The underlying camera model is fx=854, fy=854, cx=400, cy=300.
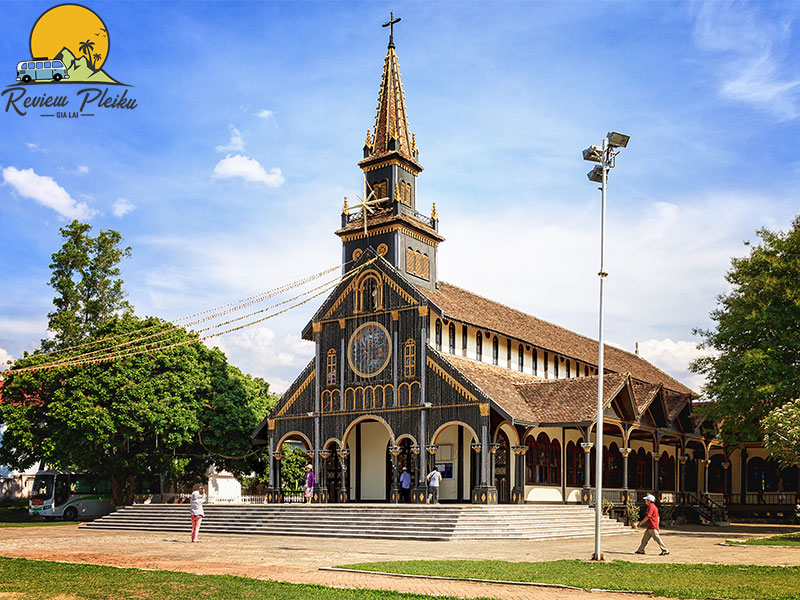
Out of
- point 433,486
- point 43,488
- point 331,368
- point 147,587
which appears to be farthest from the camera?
point 43,488

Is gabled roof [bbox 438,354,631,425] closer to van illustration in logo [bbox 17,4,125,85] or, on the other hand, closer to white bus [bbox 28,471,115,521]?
van illustration in logo [bbox 17,4,125,85]

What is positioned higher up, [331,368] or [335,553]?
[331,368]

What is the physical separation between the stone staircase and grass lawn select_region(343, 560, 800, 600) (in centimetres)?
937

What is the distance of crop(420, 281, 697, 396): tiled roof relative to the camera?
40344mm

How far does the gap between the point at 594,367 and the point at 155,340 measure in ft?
79.5

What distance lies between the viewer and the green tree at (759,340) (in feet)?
108

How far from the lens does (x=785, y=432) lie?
96.9ft

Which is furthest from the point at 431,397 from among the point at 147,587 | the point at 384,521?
the point at 147,587

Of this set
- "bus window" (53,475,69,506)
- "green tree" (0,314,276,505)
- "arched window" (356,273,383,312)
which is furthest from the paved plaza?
"arched window" (356,273,383,312)

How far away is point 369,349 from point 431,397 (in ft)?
14.5

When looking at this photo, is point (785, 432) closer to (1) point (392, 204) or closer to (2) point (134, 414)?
(1) point (392, 204)

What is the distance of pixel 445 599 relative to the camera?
1332cm

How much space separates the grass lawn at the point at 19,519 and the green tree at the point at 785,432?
30985mm

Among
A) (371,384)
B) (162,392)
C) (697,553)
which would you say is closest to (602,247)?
(697,553)
